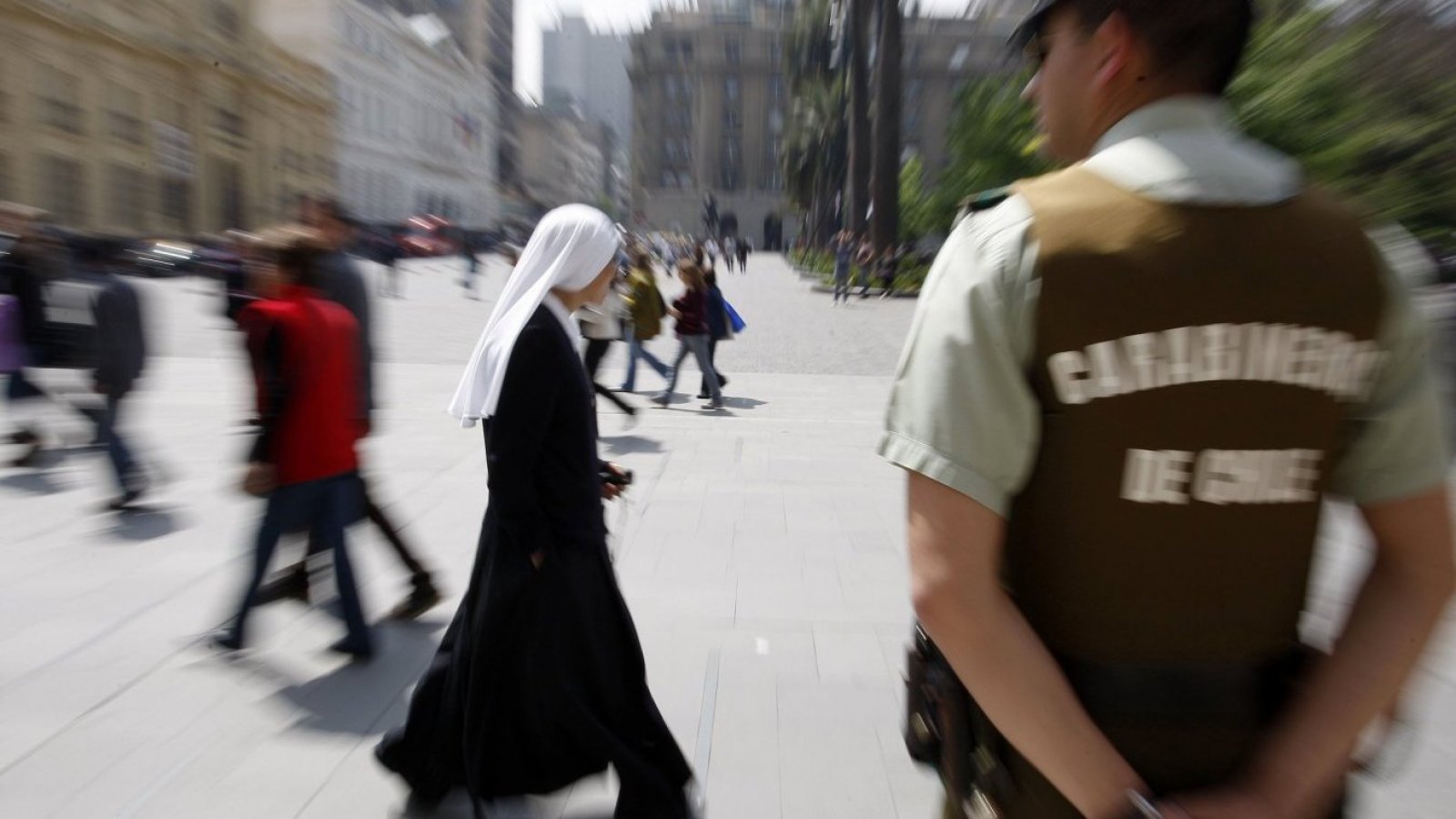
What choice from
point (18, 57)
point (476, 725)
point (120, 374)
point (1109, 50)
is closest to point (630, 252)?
point (120, 374)

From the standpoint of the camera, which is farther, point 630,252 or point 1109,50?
point 630,252

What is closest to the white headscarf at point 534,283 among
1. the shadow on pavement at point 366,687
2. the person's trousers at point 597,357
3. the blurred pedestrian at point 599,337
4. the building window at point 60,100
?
the shadow on pavement at point 366,687

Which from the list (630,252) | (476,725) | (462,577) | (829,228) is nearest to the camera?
(476,725)

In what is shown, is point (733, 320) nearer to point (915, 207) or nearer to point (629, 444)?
point (629, 444)

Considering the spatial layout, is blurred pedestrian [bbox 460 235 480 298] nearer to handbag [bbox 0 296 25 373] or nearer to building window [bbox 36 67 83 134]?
building window [bbox 36 67 83 134]

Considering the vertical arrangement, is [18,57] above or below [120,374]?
above

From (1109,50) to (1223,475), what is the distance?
0.49 m

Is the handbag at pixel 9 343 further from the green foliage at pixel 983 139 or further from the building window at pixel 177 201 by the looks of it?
the building window at pixel 177 201

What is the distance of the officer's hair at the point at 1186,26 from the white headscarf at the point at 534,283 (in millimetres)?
1828

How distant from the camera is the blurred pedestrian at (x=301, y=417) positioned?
3.82 meters

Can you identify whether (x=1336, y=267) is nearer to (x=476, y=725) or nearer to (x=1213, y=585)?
(x=1213, y=585)

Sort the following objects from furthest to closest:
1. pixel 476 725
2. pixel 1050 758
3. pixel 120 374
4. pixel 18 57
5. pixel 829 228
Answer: pixel 829 228
pixel 18 57
pixel 120 374
pixel 476 725
pixel 1050 758

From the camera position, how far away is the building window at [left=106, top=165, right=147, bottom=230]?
33094mm

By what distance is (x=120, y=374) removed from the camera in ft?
20.4
